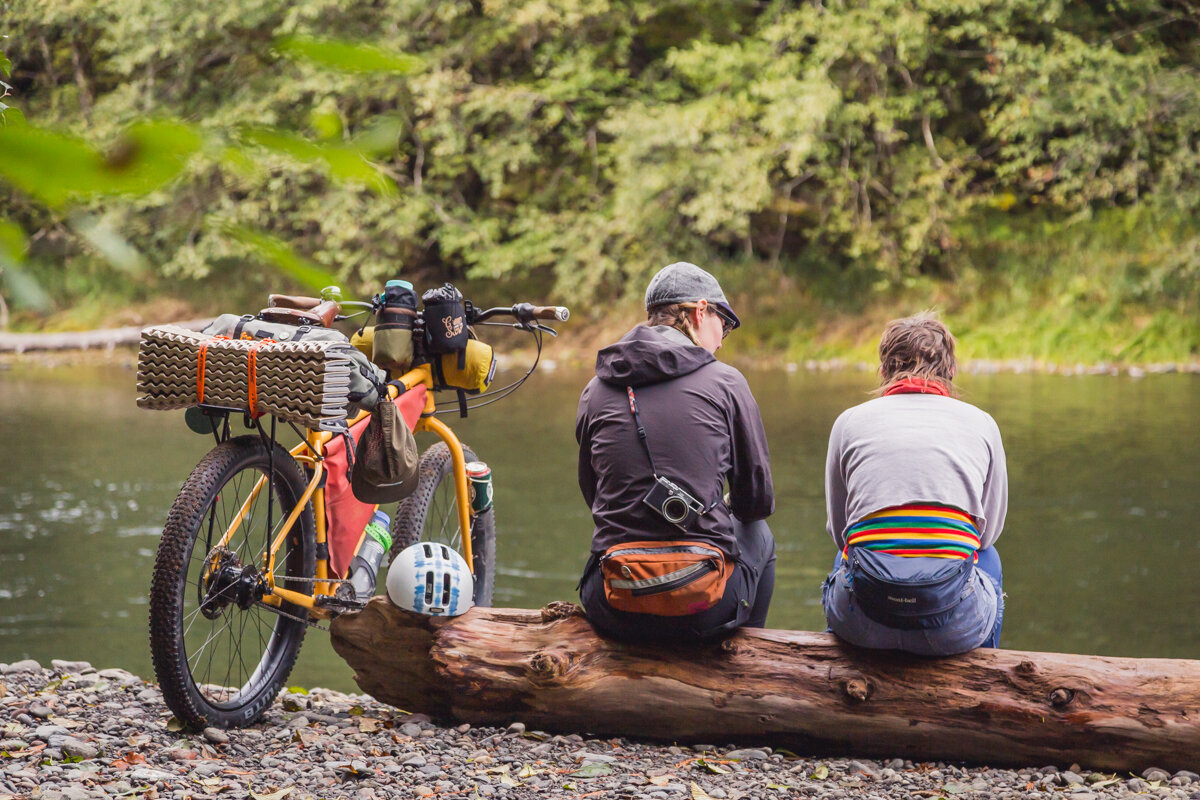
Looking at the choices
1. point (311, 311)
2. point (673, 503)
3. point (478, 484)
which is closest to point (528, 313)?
point (478, 484)

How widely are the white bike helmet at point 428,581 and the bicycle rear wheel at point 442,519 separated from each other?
1.98ft

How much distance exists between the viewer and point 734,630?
3.30 m

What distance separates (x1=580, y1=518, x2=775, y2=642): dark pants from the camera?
320 centimetres

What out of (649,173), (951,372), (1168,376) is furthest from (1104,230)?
(951,372)

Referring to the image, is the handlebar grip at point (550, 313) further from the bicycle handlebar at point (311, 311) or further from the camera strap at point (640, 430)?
the camera strap at point (640, 430)

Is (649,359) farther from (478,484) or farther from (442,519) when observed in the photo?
(442,519)

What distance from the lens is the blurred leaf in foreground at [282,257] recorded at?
827mm

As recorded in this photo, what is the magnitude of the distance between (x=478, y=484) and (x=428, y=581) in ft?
2.78

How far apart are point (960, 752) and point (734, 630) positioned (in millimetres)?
644

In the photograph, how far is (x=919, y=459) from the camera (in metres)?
3.06

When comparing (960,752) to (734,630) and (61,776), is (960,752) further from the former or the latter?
(61,776)

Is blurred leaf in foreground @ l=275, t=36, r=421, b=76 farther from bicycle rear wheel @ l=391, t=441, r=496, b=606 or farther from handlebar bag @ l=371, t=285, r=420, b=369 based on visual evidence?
bicycle rear wheel @ l=391, t=441, r=496, b=606

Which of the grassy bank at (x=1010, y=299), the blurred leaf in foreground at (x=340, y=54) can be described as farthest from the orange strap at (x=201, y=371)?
the grassy bank at (x=1010, y=299)

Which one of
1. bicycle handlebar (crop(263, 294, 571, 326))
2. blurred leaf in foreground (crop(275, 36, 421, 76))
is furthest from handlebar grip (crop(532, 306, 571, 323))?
blurred leaf in foreground (crop(275, 36, 421, 76))
